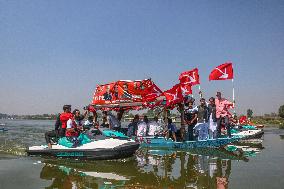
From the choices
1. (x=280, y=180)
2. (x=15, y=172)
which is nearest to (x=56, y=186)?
(x=15, y=172)

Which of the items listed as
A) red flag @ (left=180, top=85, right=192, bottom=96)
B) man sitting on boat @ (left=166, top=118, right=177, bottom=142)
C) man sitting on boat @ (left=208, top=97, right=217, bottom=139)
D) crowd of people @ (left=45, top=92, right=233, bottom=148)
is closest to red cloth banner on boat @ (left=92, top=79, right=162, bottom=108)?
crowd of people @ (left=45, top=92, right=233, bottom=148)

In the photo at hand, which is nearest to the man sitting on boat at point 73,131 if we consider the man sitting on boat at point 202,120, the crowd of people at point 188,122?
the crowd of people at point 188,122

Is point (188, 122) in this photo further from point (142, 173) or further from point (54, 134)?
point (142, 173)

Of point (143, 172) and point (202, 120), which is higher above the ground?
point (202, 120)

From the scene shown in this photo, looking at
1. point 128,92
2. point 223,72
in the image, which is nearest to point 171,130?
point 128,92

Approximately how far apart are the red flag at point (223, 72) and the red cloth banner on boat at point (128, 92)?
11.9 ft

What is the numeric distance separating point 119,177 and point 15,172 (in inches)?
154

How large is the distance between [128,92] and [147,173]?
9.03 metres

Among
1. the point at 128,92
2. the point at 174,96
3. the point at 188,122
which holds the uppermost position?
the point at 128,92

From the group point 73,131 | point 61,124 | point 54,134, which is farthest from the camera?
point 54,134

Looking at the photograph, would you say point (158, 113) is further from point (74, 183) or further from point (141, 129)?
point (74, 183)

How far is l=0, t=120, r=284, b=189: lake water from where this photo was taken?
9.53m

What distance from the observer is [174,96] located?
1811cm

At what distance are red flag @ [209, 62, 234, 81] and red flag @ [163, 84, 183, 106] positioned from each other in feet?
9.37
